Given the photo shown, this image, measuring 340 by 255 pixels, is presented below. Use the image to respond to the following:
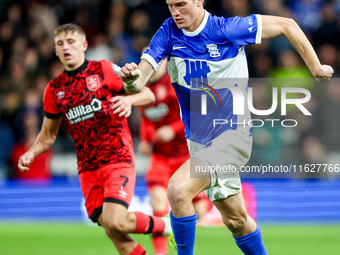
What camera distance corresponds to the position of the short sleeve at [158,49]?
13.1 feet

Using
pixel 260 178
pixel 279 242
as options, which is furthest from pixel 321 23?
pixel 279 242

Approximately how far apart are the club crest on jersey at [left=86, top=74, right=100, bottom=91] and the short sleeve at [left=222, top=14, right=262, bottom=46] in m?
1.52

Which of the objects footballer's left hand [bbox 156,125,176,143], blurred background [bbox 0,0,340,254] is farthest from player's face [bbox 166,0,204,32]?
blurred background [bbox 0,0,340,254]

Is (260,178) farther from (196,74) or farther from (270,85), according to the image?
(196,74)

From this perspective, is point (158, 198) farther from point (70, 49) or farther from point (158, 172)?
point (70, 49)

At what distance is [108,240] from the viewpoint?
23.7ft

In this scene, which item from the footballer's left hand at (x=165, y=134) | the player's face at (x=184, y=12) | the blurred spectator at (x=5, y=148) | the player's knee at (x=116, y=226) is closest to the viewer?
the player's face at (x=184, y=12)

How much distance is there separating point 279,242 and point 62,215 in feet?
13.0

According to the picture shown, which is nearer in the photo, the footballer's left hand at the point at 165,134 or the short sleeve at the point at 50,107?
the short sleeve at the point at 50,107

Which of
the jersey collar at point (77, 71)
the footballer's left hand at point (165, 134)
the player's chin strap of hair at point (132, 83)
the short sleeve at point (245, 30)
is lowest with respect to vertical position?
the footballer's left hand at point (165, 134)

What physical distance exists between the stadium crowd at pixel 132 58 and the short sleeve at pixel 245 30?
15.3ft

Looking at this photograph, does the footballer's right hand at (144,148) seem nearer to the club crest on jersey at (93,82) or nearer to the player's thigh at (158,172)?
the player's thigh at (158,172)

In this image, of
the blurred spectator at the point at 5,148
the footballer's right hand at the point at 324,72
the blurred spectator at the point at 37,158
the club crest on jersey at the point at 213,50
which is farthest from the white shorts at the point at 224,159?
the blurred spectator at the point at 5,148

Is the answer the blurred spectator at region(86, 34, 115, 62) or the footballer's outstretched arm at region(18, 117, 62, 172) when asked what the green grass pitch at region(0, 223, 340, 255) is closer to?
the footballer's outstretched arm at region(18, 117, 62, 172)
